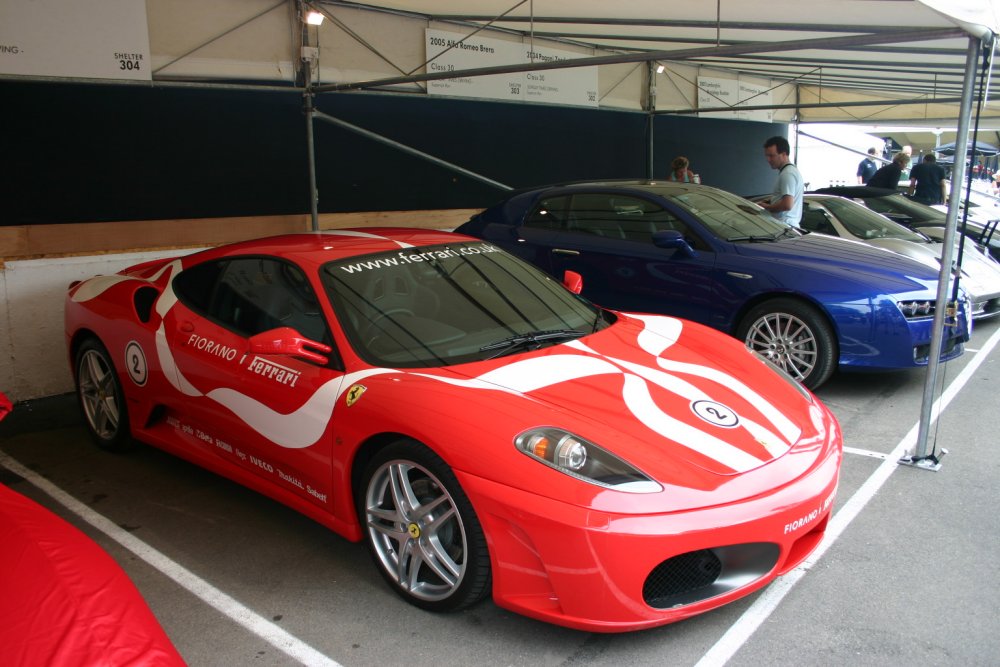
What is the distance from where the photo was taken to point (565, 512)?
2.37 meters

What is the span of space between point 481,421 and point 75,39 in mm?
5023

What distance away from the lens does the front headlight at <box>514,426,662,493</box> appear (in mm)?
2443

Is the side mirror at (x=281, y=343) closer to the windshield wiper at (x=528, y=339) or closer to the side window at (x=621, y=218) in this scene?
the windshield wiper at (x=528, y=339)

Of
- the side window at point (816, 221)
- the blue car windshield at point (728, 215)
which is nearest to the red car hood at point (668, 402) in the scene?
the blue car windshield at point (728, 215)

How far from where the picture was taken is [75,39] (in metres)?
5.88

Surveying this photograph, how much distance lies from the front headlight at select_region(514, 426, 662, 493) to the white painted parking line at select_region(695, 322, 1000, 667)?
611mm

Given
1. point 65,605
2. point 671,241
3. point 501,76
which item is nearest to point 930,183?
point 501,76

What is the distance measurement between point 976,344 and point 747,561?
536 cm

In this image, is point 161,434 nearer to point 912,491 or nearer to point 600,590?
point 600,590

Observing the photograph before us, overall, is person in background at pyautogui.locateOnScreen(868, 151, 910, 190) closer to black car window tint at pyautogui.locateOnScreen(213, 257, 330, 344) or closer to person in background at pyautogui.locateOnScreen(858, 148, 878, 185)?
person in background at pyautogui.locateOnScreen(858, 148, 878, 185)

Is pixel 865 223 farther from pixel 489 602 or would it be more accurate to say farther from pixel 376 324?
pixel 489 602

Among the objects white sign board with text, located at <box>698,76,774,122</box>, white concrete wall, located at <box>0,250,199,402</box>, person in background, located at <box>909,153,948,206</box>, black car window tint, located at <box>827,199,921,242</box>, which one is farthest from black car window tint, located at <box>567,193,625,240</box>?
white sign board with text, located at <box>698,76,774,122</box>

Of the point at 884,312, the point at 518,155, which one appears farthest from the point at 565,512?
the point at 518,155

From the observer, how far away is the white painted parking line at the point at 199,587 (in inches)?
105
